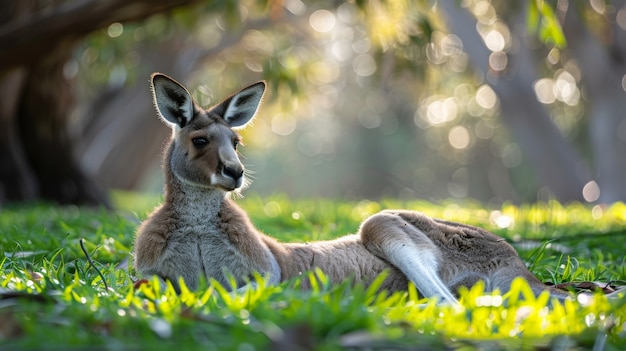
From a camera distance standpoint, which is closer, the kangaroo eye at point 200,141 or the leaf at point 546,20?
the kangaroo eye at point 200,141

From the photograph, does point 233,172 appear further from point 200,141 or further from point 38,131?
point 38,131

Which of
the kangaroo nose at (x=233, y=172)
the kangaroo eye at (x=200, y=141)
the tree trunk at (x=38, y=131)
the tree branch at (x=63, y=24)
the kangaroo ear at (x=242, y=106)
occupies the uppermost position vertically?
the tree branch at (x=63, y=24)

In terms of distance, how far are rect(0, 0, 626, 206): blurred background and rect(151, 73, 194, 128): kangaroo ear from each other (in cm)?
77

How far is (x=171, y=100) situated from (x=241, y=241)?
2.51 ft

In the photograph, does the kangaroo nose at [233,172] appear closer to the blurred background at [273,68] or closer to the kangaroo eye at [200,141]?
the kangaroo eye at [200,141]

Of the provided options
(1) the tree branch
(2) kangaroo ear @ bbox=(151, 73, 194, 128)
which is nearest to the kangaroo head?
(2) kangaroo ear @ bbox=(151, 73, 194, 128)

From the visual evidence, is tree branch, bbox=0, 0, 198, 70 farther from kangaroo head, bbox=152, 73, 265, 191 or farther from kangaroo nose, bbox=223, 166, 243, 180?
kangaroo nose, bbox=223, 166, 243, 180

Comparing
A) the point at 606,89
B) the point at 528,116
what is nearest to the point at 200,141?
the point at 606,89

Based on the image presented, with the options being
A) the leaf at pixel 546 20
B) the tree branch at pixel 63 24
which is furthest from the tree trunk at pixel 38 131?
the leaf at pixel 546 20

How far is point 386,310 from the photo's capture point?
2.89 meters

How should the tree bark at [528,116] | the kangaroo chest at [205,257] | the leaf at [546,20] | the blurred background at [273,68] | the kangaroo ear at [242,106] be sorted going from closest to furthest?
the kangaroo chest at [205,257] < the kangaroo ear at [242,106] < the leaf at [546,20] < the blurred background at [273,68] < the tree bark at [528,116]

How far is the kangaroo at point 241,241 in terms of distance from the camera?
3500 mm

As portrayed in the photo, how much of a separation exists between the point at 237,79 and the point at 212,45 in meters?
0.93

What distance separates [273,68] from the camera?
35.4 feet
